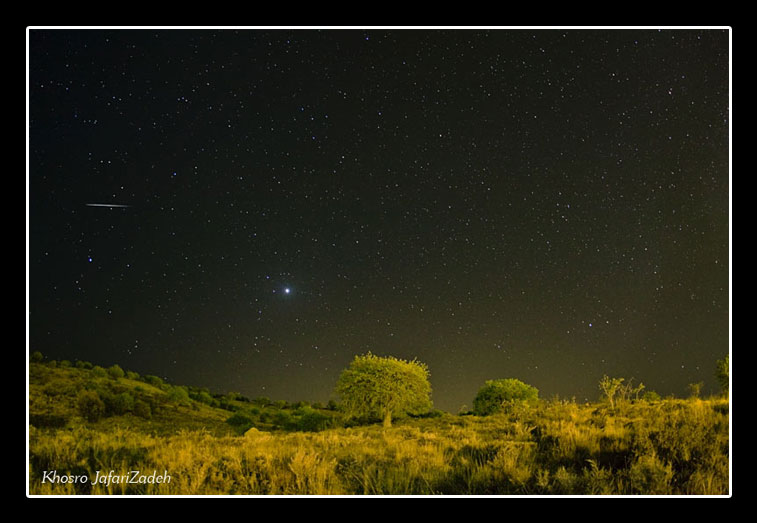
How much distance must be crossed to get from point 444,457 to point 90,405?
7025 mm

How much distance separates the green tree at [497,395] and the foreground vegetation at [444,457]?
3334 millimetres

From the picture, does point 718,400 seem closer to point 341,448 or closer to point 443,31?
point 341,448

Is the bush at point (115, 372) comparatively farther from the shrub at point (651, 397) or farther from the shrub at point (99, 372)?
the shrub at point (651, 397)

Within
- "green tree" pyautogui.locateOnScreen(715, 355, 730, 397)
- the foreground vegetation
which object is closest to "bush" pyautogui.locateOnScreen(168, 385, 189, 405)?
the foreground vegetation

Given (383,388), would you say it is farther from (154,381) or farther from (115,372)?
(115,372)

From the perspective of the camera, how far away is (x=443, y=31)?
7.89 meters

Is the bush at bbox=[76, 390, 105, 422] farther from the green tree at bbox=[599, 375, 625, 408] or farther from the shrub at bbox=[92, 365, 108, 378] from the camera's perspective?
the green tree at bbox=[599, 375, 625, 408]

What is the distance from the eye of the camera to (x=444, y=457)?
654 cm

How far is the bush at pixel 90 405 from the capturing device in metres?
9.38

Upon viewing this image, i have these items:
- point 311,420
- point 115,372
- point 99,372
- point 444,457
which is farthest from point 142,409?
point 444,457

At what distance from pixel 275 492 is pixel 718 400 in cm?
647

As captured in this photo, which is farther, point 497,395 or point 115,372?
point 497,395

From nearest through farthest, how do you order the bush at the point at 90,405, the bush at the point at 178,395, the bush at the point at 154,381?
the bush at the point at 90,405 < the bush at the point at 154,381 < the bush at the point at 178,395

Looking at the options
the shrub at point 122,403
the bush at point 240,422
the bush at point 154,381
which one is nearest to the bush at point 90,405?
the shrub at point 122,403
